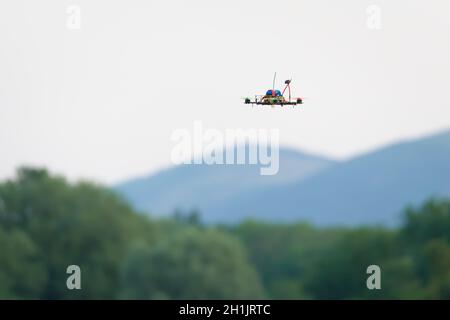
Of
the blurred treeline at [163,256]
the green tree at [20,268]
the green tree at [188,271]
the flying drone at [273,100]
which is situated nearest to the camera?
the flying drone at [273,100]

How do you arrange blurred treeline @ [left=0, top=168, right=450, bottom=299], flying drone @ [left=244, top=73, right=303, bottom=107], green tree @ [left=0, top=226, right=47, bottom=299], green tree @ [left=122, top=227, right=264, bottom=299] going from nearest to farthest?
flying drone @ [left=244, top=73, right=303, bottom=107]
green tree @ [left=122, top=227, right=264, bottom=299]
blurred treeline @ [left=0, top=168, right=450, bottom=299]
green tree @ [left=0, top=226, right=47, bottom=299]

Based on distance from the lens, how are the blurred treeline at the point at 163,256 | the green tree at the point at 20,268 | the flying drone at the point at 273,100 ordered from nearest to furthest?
1. the flying drone at the point at 273,100
2. the blurred treeline at the point at 163,256
3. the green tree at the point at 20,268

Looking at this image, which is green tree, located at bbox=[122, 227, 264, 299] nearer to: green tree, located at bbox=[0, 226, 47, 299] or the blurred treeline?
the blurred treeline

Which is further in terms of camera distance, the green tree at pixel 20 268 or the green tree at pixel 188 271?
the green tree at pixel 20 268

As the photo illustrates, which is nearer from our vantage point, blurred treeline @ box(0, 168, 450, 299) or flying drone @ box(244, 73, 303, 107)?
flying drone @ box(244, 73, 303, 107)

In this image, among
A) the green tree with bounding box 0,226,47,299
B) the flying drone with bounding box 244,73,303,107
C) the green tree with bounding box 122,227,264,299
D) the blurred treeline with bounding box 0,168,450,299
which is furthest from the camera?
the green tree with bounding box 0,226,47,299

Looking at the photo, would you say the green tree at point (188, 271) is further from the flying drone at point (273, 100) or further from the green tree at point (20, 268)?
the flying drone at point (273, 100)

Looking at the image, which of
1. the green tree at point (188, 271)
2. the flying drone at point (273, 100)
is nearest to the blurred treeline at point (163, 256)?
the green tree at point (188, 271)

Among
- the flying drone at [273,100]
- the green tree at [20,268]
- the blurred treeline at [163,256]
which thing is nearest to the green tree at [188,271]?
the blurred treeline at [163,256]

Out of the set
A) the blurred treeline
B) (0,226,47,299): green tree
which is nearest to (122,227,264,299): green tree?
the blurred treeline

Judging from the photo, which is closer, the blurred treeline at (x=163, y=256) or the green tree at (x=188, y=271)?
the green tree at (x=188, y=271)
